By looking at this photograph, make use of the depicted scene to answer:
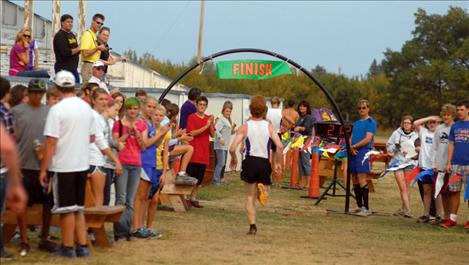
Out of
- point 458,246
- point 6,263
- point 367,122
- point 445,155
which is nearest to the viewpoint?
point 6,263

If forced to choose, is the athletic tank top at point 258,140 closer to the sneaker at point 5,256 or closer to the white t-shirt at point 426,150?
the white t-shirt at point 426,150

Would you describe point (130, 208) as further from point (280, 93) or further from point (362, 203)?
point (280, 93)

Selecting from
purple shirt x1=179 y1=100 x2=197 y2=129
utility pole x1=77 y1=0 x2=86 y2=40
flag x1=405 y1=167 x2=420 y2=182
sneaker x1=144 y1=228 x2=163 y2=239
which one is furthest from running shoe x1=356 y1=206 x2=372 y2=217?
utility pole x1=77 y1=0 x2=86 y2=40

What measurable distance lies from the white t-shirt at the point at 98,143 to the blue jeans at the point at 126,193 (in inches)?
14.2

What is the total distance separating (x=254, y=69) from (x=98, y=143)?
7.25 metres

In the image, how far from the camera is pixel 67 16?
16.1 metres

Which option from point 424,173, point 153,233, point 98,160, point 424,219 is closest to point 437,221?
point 424,219

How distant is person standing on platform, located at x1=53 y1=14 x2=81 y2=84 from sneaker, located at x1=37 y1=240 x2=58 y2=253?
558cm

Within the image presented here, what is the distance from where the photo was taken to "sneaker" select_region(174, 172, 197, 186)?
16.1 metres

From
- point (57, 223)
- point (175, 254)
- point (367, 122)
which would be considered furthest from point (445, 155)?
point (57, 223)

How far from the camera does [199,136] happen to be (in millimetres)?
16953

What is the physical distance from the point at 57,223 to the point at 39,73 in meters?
4.34

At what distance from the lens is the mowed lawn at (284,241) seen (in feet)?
37.4

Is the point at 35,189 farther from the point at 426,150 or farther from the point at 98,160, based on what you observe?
the point at 426,150
